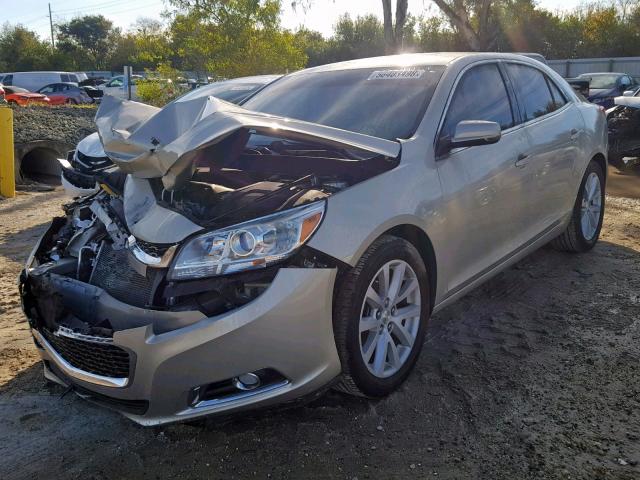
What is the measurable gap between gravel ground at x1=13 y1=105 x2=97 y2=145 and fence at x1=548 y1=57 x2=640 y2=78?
2529 cm

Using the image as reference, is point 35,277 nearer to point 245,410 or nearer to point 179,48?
point 245,410

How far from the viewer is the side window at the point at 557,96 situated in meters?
4.76

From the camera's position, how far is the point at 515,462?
2494 millimetres

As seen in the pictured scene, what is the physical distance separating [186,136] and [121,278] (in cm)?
74

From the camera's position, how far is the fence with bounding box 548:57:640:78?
1179 inches

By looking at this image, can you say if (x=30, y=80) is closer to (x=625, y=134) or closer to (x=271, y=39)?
(x=271, y=39)

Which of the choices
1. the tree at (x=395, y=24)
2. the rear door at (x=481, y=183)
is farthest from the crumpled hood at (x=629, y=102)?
the tree at (x=395, y=24)

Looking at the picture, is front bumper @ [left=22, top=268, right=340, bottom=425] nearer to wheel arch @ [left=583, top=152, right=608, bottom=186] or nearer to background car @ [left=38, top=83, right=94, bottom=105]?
wheel arch @ [left=583, top=152, right=608, bottom=186]

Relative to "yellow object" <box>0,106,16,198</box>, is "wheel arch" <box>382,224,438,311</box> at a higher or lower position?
lower

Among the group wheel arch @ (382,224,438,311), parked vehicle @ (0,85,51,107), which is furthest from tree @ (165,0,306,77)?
parked vehicle @ (0,85,51,107)

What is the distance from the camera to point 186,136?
2803 millimetres

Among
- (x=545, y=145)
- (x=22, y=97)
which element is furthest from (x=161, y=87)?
(x=22, y=97)

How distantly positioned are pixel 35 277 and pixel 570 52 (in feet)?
140

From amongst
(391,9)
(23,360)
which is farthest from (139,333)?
(391,9)
